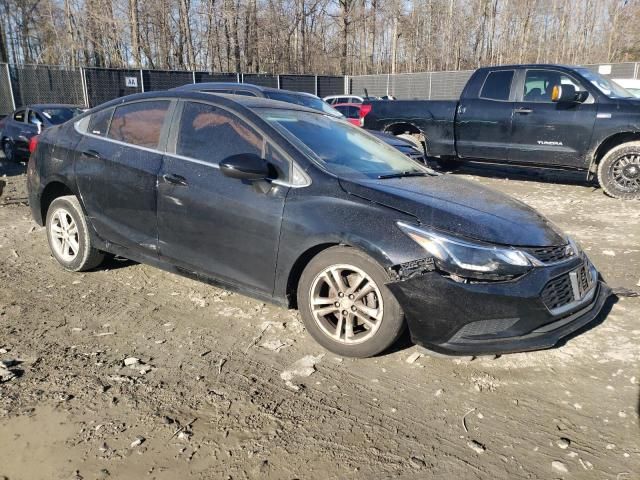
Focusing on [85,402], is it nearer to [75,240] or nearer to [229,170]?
[229,170]

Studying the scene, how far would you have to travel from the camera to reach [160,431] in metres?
2.58

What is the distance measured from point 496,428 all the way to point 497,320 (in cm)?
59

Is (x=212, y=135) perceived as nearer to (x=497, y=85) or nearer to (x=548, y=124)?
(x=548, y=124)

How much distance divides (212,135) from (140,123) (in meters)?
0.83

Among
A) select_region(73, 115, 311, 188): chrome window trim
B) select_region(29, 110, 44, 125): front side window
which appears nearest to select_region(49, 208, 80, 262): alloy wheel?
select_region(73, 115, 311, 188): chrome window trim

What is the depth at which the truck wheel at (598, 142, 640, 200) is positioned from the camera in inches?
314

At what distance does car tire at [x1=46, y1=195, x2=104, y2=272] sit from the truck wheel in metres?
7.41

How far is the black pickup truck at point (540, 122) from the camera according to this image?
26.5ft

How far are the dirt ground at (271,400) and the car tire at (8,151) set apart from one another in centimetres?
989

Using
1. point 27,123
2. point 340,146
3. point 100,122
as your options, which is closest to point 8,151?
point 27,123

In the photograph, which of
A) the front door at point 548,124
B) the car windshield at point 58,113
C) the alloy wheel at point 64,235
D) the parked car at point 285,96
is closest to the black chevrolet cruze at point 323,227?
the alloy wheel at point 64,235

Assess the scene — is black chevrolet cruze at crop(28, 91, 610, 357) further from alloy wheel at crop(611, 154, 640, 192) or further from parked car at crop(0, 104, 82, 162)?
parked car at crop(0, 104, 82, 162)

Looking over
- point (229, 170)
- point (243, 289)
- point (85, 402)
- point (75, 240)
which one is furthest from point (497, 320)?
point (75, 240)

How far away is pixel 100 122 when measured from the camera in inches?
181
